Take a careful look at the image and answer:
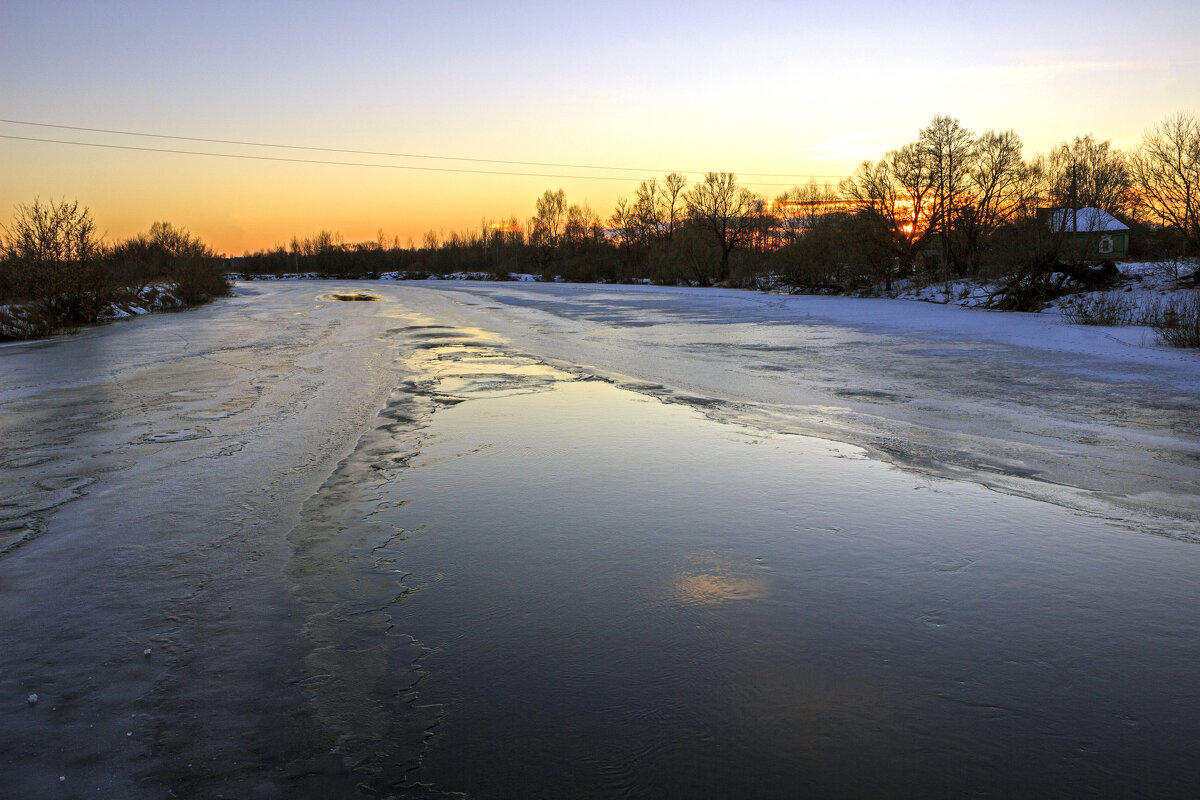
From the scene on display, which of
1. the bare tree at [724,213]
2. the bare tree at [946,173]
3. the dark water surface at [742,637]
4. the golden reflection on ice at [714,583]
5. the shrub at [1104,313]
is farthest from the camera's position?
the bare tree at [724,213]

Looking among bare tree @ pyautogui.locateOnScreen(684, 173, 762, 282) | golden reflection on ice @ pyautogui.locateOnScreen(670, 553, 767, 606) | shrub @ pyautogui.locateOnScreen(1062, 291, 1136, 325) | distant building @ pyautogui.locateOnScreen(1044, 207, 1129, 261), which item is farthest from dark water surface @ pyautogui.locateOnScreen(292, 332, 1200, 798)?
bare tree @ pyautogui.locateOnScreen(684, 173, 762, 282)

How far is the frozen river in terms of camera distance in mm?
2654

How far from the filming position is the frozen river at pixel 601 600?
104 inches

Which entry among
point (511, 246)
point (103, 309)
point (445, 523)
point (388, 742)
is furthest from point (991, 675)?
point (511, 246)

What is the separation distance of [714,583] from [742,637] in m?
0.61

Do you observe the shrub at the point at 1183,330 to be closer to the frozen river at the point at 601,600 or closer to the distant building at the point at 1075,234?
the frozen river at the point at 601,600

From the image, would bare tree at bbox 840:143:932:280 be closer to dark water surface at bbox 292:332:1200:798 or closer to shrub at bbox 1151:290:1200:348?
shrub at bbox 1151:290:1200:348

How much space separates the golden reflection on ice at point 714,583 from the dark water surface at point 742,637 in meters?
0.02

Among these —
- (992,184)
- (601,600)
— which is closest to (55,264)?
(601,600)

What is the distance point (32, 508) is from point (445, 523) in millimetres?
3077

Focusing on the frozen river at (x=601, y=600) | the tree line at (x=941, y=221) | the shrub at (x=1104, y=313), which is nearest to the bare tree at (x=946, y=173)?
the tree line at (x=941, y=221)

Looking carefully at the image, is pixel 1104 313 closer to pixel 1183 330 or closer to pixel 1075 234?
pixel 1183 330

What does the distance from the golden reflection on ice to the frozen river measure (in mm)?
24

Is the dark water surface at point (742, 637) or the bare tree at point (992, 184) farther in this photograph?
the bare tree at point (992, 184)
